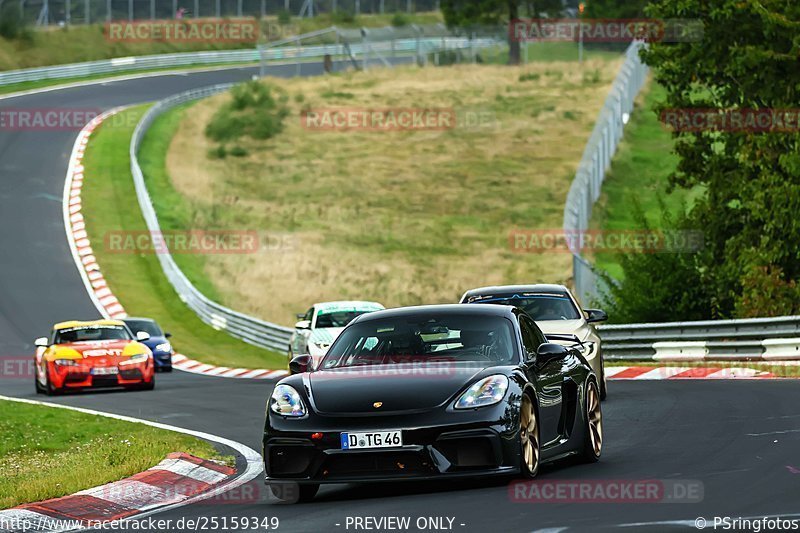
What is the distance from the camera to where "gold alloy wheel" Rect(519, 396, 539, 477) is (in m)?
10.6

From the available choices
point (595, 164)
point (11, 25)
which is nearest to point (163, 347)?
point (595, 164)

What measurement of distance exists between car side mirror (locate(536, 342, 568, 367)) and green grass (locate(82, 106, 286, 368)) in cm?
2299

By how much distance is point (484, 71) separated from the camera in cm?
8156

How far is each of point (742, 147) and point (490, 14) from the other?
59277 mm

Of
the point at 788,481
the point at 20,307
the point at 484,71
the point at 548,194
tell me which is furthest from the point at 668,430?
the point at 484,71

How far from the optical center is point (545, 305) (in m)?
19.3

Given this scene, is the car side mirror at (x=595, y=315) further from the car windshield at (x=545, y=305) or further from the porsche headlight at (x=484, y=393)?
the porsche headlight at (x=484, y=393)

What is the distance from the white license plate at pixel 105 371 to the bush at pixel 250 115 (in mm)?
43538

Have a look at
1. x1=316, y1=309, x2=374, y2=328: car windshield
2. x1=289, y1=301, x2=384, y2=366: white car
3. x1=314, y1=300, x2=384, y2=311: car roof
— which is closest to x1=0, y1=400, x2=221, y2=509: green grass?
x1=289, y1=301, x2=384, y2=366: white car

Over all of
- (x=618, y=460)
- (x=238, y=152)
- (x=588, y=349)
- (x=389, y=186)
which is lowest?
(x=389, y=186)

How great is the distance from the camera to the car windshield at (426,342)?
11227 mm

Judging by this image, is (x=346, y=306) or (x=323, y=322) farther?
(x=346, y=306)

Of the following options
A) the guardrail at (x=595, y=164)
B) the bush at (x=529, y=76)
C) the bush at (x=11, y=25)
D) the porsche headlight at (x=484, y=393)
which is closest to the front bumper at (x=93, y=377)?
the guardrail at (x=595, y=164)

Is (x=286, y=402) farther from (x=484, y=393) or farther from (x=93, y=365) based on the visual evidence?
(x=93, y=365)
